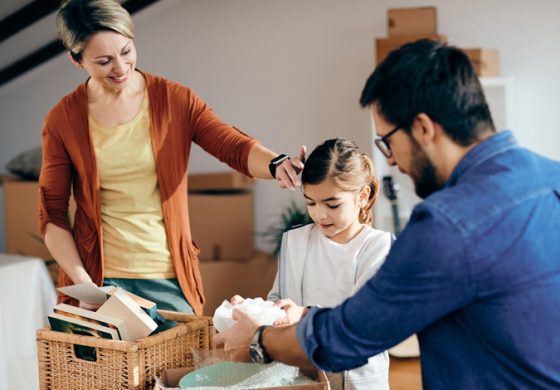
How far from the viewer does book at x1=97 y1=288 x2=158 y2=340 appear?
5.17 feet

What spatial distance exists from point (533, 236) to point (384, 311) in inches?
9.7

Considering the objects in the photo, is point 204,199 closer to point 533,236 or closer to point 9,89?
A: point 9,89

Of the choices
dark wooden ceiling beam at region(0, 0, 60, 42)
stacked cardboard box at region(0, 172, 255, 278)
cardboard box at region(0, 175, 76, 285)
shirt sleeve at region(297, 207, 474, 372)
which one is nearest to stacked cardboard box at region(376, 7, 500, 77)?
stacked cardboard box at region(0, 172, 255, 278)

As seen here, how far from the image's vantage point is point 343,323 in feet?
3.91

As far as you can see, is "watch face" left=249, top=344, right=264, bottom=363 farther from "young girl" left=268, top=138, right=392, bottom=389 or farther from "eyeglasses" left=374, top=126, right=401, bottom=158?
"young girl" left=268, top=138, right=392, bottom=389

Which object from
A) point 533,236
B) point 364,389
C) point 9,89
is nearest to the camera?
point 533,236

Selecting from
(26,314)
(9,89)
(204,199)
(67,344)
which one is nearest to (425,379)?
(67,344)

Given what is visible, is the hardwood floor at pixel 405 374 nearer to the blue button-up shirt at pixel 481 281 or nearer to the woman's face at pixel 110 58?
the woman's face at pixel 110 58

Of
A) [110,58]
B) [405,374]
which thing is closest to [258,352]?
[110,58]

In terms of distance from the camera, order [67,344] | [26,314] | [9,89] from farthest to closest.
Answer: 1. [9,89]
2. [26,314]
3. [67,344]

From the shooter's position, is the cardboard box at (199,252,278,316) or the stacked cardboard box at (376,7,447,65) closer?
the stacked cardboard box at (376,7,447,65)

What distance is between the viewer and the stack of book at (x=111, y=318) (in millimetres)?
1567

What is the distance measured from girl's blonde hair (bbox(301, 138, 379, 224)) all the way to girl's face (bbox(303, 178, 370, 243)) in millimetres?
15

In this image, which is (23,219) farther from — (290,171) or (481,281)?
(481,281)
